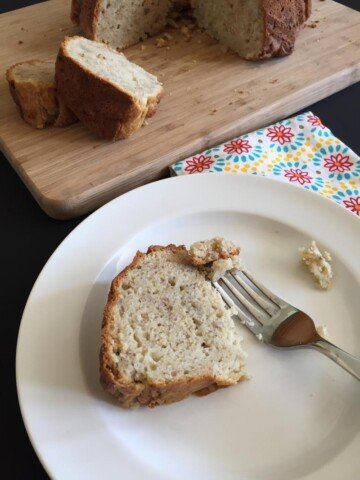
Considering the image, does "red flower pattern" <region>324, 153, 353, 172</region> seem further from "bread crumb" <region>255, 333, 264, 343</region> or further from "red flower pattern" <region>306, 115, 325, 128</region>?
"bread crumb" <region>255, 333, 264, 343</region>

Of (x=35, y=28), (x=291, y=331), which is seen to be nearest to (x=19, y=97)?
(x=35, y=28)

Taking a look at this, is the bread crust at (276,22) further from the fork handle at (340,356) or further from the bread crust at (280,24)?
the fork handle at (340,356)

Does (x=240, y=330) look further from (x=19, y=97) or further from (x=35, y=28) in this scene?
(x=35, y=28)

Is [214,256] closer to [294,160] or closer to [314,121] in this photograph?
[294,160]

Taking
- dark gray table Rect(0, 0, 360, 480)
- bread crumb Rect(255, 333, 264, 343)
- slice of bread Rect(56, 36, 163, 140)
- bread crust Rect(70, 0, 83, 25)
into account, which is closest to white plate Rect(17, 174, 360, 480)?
bread crumb Rect(255, 333, 264, 343)

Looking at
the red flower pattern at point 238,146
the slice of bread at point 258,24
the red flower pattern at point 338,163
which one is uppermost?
the slice of bread at point 258,24

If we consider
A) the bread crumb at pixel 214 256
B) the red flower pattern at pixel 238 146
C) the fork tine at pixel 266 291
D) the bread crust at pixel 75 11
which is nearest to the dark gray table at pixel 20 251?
the red flower pattern at pixel 238 146
